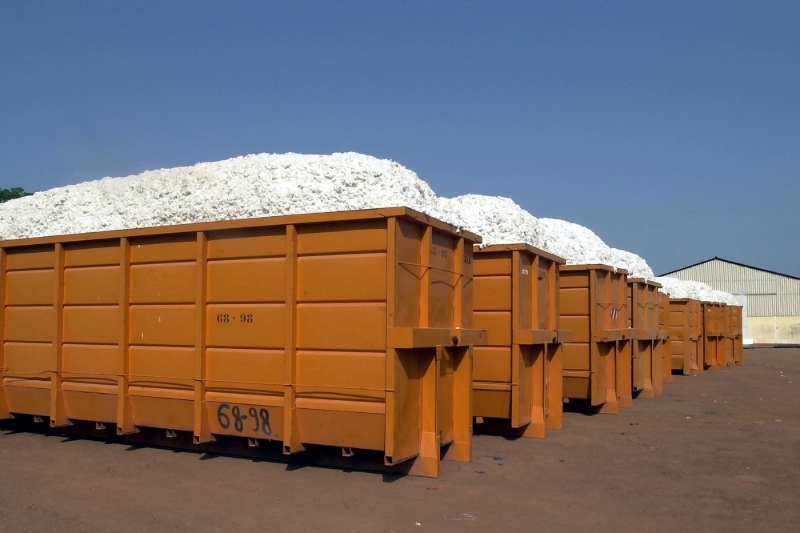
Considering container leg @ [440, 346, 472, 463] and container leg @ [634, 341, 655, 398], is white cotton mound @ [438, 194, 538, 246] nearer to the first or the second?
container leg @ [440, 346, 472, 463]

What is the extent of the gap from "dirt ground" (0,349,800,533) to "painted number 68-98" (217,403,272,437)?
1.41ft

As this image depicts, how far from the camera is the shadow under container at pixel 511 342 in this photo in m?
9.65

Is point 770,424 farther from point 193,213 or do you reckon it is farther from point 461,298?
point 193,213

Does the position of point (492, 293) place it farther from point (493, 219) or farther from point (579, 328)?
point (579, 328)

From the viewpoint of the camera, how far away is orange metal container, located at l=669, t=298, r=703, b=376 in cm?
2214

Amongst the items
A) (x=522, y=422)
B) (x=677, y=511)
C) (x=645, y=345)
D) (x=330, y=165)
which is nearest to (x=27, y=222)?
(x=330, y=165)

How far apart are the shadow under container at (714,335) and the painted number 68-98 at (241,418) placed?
882 inches

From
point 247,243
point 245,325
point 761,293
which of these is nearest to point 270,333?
point 245,325

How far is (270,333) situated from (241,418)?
3.32 feet

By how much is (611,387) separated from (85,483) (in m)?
9.56

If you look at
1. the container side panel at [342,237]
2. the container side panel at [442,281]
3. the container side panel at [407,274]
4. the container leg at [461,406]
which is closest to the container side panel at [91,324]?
the container side panel at [342,237]

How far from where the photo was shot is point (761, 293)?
6244 cm

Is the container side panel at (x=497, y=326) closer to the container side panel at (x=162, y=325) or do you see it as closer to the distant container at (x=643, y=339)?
the container side panel at (x=162, y=325)

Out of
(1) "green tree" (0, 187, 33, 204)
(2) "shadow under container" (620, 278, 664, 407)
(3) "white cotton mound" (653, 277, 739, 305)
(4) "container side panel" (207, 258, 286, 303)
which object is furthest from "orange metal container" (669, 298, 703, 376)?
(1) "green tree" (0, 187, 33, 204)
